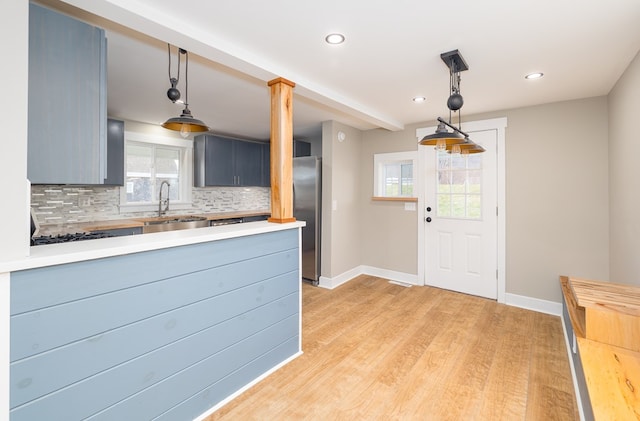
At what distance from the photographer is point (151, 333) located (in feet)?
5.33

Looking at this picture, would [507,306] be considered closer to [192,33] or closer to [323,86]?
[323,86]

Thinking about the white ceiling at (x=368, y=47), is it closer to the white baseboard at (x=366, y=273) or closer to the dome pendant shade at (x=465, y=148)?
the dome pendant shade at (x=465, y=148)

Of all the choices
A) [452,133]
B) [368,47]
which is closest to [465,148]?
[452,133]

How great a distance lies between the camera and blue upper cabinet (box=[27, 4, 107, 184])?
55.8 inches

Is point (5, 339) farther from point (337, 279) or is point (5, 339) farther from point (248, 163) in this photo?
point (248, 163)

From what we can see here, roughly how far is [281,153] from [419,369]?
1.98 meters

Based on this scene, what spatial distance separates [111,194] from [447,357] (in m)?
4.40

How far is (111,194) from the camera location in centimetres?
418

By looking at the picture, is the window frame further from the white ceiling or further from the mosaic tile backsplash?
the mosaic tile backsplash

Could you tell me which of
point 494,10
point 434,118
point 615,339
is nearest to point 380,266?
point 434,118

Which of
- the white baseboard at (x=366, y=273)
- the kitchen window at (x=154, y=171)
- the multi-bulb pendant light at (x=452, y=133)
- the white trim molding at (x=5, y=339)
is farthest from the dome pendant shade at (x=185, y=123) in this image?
the white baseboard at (x=366, y=273)

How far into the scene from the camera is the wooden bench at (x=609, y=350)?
1274 mm

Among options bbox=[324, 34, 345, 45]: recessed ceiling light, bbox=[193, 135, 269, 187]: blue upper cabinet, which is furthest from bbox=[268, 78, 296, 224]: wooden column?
bbox=[193, 135, 269, 187]: blue upper cabinet

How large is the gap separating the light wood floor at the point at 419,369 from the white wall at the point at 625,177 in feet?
2.91
